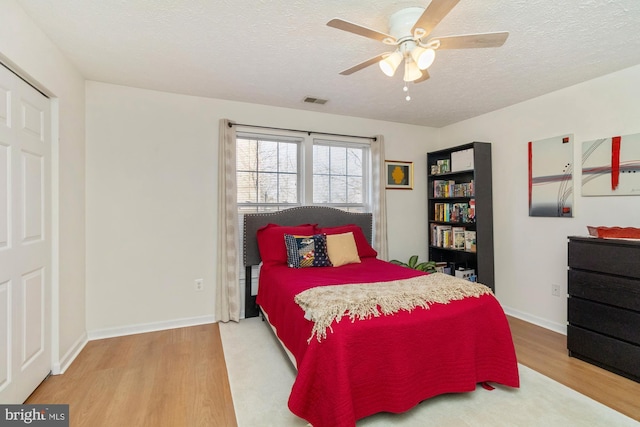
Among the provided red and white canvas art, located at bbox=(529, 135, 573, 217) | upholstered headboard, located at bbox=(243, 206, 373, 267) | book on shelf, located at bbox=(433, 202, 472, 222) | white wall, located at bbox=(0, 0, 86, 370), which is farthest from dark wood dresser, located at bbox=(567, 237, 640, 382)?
white wall, located at bbox=(0, 0, 86, 370)

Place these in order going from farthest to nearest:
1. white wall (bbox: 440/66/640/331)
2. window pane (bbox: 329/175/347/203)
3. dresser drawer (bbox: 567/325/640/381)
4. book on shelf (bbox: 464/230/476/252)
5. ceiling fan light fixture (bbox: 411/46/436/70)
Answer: window pane (bbox: 329/175/347/203), book on shelf (bbox: 464/230/476/252), white wall (bbox: 440/66/640/331), dresser drawer (bbox: 567/325/640/381), ceiling fan light fixture (bbox: 411/46/436/70)

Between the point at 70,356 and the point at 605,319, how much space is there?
4224mm

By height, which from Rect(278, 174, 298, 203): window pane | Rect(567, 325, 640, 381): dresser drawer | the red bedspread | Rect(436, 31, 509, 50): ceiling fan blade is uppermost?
Rect(436, 31, 509, 50): ceiling fan blade

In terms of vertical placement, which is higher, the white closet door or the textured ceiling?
the textured ceiling

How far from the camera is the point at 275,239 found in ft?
10.4

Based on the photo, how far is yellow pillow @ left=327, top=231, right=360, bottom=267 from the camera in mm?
3061

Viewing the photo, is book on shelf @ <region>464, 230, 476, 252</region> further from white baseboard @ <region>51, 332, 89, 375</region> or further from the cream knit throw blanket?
white baseboard @ <region>51, 332, 89, 375</region>

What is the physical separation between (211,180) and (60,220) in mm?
1350

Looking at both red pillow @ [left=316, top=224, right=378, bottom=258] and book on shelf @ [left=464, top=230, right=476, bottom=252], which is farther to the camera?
book on shelf @ [left=464, top=230, right=476, bottom=252]

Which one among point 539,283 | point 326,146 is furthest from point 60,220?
point 539,283

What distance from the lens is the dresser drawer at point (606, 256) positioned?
220 centimetres

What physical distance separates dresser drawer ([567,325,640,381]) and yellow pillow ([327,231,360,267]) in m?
1.91

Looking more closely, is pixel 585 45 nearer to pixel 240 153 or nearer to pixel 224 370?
pixel 240 153

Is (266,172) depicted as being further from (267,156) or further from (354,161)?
(354,161)
